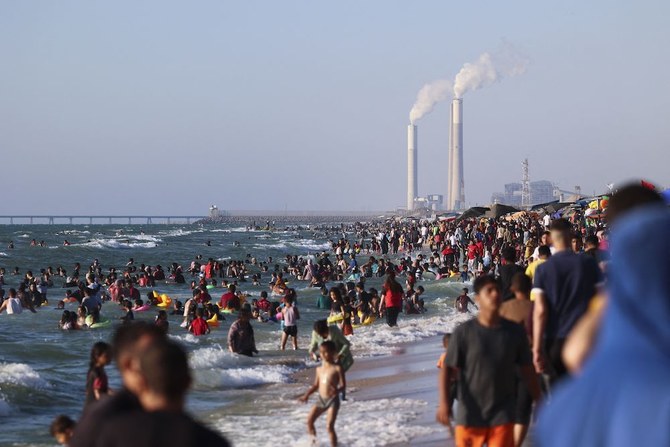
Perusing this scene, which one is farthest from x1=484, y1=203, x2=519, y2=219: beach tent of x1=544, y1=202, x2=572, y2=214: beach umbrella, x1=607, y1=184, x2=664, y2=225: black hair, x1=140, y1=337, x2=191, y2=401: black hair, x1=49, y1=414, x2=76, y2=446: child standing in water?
x1=140, y1=337, x2=191, y2=401: black hair

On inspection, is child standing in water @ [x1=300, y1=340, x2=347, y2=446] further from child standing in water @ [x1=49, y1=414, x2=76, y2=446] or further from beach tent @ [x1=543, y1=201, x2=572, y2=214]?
beach tent @ [x1=543, y1=201, x2=572, y2=214]

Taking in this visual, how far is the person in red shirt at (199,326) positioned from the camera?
2142 centimetres

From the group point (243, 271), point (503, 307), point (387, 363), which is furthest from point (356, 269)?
point (503, 307)

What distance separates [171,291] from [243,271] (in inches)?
189

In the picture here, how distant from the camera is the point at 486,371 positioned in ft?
18.8

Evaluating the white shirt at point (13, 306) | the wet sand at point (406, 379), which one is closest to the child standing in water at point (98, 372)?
the wet sand at point (406, 379)

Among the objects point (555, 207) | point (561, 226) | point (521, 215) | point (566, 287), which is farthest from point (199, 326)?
point (521, 215)

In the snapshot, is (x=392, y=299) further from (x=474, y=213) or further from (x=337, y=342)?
(x=474, y=213)

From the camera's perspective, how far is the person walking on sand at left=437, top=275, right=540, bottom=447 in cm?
573

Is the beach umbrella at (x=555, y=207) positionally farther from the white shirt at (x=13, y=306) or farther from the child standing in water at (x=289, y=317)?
the child standing in water at (x=289, y=317)

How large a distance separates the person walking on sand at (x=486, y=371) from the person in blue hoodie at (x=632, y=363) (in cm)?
398

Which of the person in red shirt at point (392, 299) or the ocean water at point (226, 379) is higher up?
the person in red shirt at point (392, 299)

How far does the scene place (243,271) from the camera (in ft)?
134

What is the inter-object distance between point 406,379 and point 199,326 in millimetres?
8318
